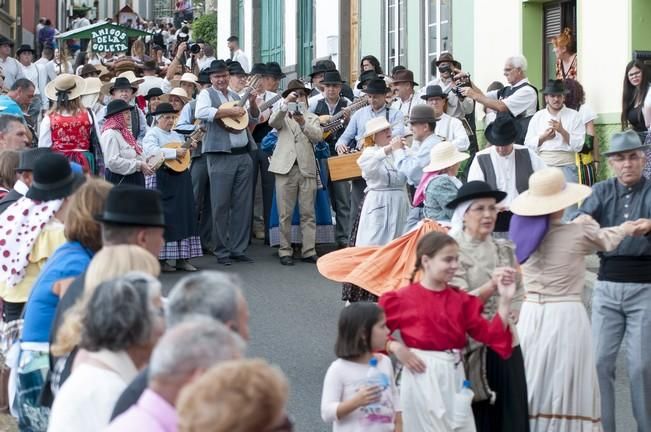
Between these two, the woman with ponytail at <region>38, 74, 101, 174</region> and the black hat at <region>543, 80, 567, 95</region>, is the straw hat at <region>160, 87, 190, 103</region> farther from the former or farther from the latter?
the black hat at <region>543, 80, 567, 95</region>

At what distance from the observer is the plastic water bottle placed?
22.9ft

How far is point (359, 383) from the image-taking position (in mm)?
6738

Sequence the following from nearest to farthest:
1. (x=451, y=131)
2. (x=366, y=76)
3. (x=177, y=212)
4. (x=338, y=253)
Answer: (x=338, y=253), (x=451, y=131), (x=177, y=212), (x=366, y=76)

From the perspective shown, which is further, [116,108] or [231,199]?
[231,199]

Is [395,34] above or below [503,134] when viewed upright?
above

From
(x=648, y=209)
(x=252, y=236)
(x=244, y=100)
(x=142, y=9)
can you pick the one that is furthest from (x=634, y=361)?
(x=142, y=9)

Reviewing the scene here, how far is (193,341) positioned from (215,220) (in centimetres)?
1129

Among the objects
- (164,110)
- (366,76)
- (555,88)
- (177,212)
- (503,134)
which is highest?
(366,76)

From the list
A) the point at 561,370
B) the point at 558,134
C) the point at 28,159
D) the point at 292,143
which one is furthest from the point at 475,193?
the point at 292,143

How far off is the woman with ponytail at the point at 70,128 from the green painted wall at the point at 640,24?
249 inches

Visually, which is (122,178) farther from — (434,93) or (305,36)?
(305,36)

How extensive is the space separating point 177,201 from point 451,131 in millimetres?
3403

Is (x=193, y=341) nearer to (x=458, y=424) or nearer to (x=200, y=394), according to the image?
(x=200, y=394)

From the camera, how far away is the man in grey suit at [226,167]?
14836 mm
